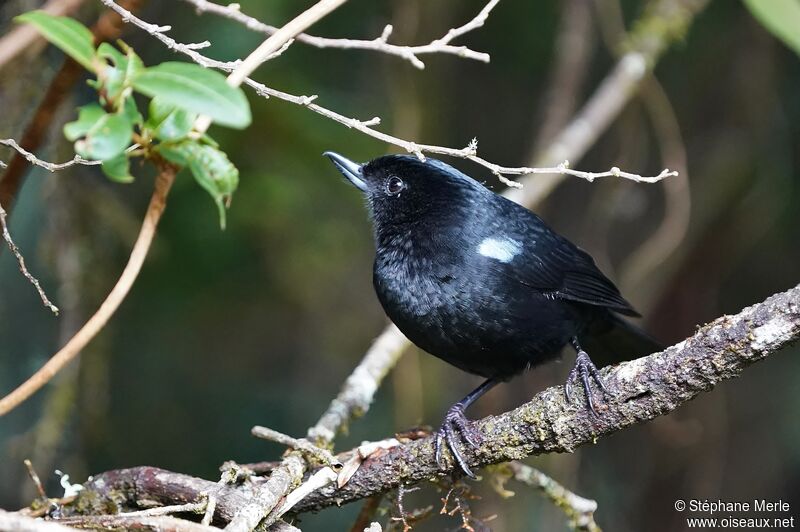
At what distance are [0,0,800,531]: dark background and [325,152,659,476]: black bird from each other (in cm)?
94

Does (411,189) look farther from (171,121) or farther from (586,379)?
(171,121)

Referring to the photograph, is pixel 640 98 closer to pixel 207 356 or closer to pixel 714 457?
pixel 714 457

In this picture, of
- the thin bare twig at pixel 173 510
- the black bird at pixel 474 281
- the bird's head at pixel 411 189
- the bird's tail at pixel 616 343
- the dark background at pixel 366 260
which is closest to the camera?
the thin bare twig at pixel 173 510

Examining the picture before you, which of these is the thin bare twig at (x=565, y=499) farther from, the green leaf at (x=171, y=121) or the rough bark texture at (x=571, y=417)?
the green leaf at (x=171, y=121)

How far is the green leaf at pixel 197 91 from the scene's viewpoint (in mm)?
1493

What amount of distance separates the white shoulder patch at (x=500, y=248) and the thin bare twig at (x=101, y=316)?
52.0 inches

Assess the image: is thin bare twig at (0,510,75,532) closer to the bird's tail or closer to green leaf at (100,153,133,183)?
green leaf at (100,153,133,183)

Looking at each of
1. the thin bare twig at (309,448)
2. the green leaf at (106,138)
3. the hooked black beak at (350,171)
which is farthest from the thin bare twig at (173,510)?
the hooked black beak at (350,171)

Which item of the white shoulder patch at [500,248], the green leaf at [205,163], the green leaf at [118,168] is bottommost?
the green leaf at [118,168]

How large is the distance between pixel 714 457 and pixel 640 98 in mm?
2088

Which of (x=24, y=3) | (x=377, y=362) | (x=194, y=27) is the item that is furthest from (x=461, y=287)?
(x=194, y=27)

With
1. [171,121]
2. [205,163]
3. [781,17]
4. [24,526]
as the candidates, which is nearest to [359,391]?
[205,163]

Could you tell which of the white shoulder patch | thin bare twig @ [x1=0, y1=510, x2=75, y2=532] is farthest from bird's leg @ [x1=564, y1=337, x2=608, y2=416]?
thin bare twig @ [x1=0, y1=510, x2=75, y2=532]

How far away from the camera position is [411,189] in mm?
3418
